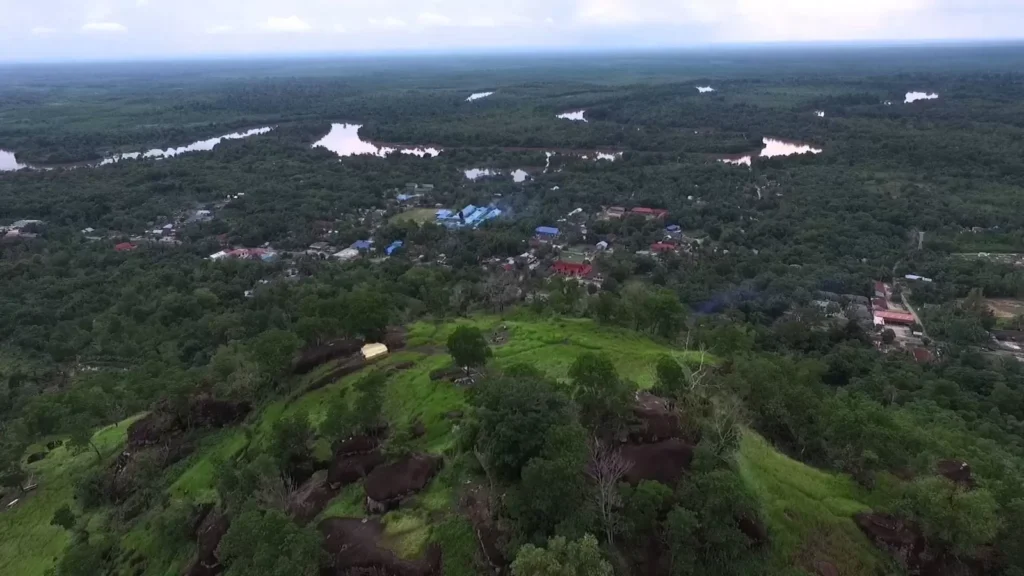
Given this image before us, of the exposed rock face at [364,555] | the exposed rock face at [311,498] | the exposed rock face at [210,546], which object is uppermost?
the exposed rock face at [364,555]

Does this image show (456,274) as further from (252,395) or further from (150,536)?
(150,536)

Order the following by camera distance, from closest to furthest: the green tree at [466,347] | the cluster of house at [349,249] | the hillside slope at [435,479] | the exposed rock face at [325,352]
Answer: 1. the hillside slope at [435,479]
2. the green tree at [466,347]
3. the exposed rock face at [325,352]
4. the cluster of house at [349,249]

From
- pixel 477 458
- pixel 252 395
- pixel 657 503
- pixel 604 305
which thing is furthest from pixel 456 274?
pixel 657 503

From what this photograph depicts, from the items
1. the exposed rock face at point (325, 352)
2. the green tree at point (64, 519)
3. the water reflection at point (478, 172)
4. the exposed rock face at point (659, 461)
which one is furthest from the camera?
the water reflection at point (478, 172)

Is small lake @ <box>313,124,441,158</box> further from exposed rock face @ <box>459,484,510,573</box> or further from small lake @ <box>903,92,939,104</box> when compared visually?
small lake @ <box>903,92,939,104</box>

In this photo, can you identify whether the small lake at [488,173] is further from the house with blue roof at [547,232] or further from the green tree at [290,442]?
the green tree at [290,442]

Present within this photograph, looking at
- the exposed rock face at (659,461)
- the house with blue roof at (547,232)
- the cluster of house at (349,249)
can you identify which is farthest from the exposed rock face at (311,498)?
the house with blue roof at (547,232)

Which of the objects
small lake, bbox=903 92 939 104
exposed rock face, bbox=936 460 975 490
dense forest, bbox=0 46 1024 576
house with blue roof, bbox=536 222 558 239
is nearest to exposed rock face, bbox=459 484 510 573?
dense forest, bbox=0 46 1024 576
